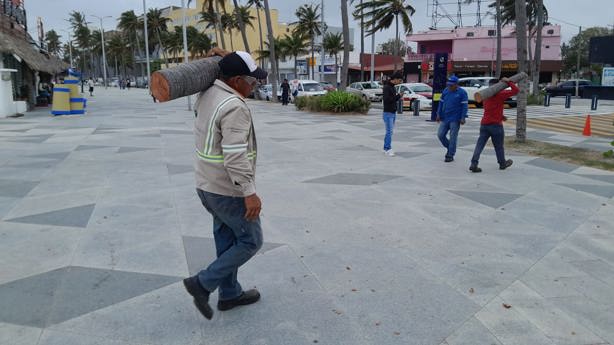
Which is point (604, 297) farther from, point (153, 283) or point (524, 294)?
point (153, 283)

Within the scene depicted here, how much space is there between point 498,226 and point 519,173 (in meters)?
3.28

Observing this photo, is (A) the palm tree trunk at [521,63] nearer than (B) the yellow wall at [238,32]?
Yes

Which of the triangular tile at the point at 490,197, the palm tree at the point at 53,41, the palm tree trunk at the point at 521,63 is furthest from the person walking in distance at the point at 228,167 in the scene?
the palm tree at the point at 53,41

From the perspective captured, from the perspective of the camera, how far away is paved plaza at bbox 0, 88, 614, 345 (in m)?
3.25

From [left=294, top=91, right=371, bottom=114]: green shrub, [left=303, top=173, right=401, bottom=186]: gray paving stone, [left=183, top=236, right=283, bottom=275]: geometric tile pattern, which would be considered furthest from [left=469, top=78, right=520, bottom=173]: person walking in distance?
[left=294, top=91, right=371, bottom=114]: green shrub

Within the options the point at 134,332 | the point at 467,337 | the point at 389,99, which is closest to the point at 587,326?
the point at 467,337

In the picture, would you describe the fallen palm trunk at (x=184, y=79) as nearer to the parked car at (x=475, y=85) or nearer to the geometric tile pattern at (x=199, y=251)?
the geometric tile pattern at (x=199, y=251)

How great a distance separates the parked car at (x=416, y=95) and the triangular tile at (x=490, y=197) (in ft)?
54.5

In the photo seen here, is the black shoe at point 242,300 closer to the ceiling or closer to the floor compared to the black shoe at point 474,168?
closer to the floor

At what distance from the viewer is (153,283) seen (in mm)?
3895

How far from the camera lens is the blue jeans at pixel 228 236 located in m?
3.08

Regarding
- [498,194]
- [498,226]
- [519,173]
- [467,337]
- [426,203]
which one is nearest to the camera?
[467,337]

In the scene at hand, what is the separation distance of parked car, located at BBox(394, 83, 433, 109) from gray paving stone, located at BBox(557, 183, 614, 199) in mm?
15891

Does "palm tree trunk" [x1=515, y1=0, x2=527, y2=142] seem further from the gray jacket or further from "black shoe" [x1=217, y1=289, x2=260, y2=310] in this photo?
the gray jacket
